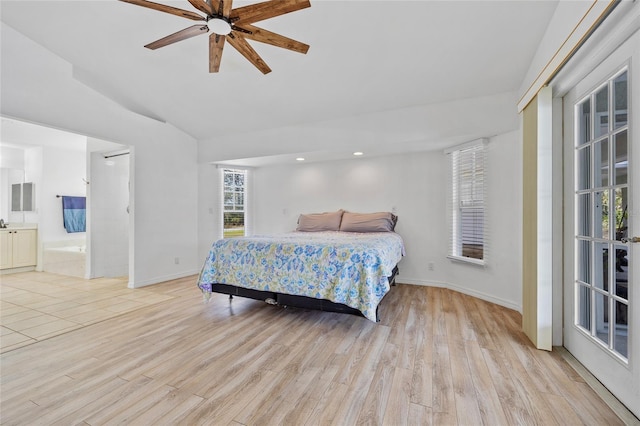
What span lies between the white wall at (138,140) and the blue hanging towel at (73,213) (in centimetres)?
261

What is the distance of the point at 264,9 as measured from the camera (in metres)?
1.76

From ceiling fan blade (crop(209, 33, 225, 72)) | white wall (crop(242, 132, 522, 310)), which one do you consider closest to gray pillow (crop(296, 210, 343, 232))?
white wall (crop(242, 132, 522, 310))

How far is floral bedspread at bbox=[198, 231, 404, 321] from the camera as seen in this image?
250 cm

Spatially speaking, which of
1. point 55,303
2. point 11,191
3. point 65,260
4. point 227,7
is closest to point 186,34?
point 227,7

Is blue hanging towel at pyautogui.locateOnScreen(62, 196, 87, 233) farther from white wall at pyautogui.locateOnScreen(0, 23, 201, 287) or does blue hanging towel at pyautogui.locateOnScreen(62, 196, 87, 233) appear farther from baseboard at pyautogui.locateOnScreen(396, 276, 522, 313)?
baseboard at pyautogui.locateOnScreen(396, 276, 522, 313)

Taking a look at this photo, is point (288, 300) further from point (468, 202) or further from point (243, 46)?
point (468, 202)

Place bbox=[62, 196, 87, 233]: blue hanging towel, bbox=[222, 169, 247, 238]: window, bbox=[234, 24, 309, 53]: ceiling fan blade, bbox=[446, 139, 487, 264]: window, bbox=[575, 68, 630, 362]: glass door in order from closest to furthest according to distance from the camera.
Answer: bbox=[575, 68, 630, 362]: glass door
bbox=[234, 24, 309, 53]: ceiling fan blade
bbox=[446, 139, 487, 264]: window
bbox=[222, 169, 247, 238]: window
bbox=[62, 196, 87, 233]: blue hanging towel

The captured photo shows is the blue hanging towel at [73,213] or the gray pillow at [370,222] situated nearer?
the gray pillow at [370,222]

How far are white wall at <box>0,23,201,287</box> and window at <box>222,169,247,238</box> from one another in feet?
1.75

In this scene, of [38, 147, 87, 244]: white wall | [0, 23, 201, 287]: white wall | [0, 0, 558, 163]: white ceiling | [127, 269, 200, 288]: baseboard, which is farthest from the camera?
[38, 147, 87, 244]: white wall

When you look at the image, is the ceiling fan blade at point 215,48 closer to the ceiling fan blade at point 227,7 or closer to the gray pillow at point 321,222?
the ceiling fan blade at point 227,7

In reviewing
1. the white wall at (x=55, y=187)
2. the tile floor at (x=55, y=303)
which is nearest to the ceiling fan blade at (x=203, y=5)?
the tile floor at (x=55, y=303)

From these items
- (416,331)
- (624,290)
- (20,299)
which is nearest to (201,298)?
(20,299)

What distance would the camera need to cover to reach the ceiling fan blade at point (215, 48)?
6.81ft
